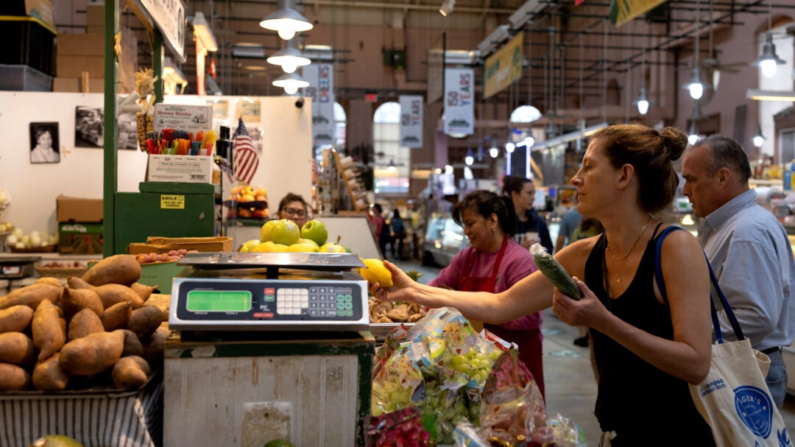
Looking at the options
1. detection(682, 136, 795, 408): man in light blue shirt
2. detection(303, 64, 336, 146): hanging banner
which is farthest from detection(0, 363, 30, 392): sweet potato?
detection(303, 64, 336, 146): hanging banner

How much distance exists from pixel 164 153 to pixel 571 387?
4.10 metres

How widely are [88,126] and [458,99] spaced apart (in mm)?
9110

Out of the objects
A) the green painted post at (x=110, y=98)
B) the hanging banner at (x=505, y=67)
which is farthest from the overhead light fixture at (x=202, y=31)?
the hanging banner at (x=505, y=67)

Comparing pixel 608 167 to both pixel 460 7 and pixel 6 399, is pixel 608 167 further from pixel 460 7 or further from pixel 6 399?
pixel 460 7

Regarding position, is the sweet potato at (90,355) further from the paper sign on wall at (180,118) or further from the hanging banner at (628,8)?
the hanging banner at (628,8)

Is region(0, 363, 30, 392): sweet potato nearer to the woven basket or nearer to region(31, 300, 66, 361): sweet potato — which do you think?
region(31, 300, 66, 361): sweet potato

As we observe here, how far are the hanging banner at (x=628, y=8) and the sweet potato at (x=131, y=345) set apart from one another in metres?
6.80

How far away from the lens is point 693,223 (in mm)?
8227

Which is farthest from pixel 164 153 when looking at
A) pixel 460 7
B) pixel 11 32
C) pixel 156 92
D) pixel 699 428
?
pixel 460 7

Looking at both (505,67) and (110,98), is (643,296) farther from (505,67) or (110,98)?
(505,67)

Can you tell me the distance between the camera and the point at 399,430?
55.9 inches

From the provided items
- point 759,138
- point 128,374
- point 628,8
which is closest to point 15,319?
point 128,374

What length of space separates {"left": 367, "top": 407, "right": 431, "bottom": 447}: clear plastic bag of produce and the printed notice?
7.59 ft

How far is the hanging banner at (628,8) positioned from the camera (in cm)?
723
